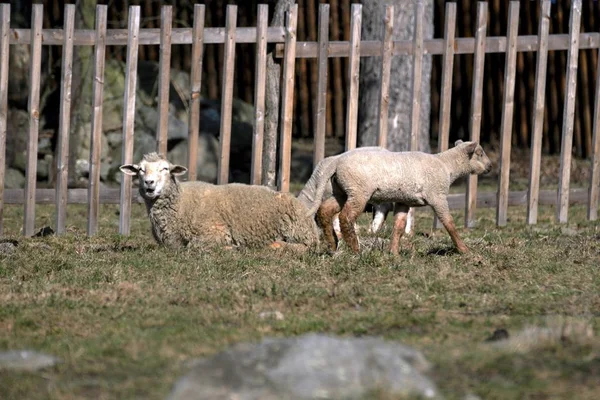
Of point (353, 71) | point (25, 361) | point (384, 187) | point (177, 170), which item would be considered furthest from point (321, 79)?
point (25, 361)

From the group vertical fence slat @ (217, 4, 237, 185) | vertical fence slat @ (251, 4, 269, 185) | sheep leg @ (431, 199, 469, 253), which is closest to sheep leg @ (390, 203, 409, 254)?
sheep leg @ (431, 199, 469, 253)

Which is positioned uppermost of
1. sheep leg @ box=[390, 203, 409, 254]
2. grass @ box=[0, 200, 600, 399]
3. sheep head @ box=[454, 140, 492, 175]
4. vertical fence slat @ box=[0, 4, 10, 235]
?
vertical fence slat @ box=[0, 4, 10, 235]

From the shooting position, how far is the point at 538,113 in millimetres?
11125

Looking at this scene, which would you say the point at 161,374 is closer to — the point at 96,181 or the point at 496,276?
the point at 496,276

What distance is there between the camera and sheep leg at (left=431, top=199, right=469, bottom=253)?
8.87m

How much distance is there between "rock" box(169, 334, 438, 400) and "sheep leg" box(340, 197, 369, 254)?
3.69m

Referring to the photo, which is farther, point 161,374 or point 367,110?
point 367,110

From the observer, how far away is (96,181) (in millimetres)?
10547

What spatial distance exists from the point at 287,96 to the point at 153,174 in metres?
1.97

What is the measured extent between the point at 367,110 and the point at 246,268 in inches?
211

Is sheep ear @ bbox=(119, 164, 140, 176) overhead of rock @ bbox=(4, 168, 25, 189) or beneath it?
overhead

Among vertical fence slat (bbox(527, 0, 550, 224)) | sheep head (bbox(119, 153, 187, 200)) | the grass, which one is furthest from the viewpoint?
vertical fence slat (bbox(527, 0, 550, 224))

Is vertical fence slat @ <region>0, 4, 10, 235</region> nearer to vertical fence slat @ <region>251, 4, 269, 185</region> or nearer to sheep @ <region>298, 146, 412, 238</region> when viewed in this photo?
vertical fence slat @ <region>251, 4, 269, 185</region>

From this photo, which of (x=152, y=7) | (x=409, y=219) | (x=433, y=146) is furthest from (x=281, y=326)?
(x=152, y=7)
